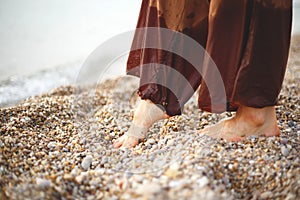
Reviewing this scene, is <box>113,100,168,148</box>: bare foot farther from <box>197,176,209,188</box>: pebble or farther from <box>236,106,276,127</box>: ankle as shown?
<box>197,176,209,188</box>: pebble

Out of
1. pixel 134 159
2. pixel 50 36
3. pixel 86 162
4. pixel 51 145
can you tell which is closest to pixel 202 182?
pixel 134 159

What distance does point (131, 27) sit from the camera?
11.2 feet

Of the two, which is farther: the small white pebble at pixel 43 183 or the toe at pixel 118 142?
the toe at pixel 118 142

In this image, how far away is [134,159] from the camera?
4.16ft

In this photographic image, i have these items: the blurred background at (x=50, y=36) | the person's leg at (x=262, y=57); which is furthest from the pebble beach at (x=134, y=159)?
the blurred background at (x=50, y=36)

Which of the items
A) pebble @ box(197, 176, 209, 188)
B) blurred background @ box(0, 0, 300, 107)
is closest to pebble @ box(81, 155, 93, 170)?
pebble @ box(197, 176, 209, 188)

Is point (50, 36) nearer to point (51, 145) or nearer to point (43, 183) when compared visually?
point (51, 145)

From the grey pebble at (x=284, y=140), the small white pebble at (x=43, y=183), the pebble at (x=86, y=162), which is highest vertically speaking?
the grey pebble at (x=284, y=140)

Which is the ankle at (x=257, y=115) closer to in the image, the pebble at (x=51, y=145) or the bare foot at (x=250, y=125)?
the bare foot at (x=250, y=125)

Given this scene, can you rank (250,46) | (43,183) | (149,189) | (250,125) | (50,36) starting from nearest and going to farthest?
1. (149,189)
2. (43,183)
3. (250,46)
4. (250,125)
5. (50,36)

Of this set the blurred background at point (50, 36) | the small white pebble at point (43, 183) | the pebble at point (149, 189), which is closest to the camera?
the pebble at point (149, 189)

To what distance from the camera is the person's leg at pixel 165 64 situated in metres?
1.34

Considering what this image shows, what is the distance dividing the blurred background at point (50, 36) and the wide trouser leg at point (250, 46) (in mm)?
1134

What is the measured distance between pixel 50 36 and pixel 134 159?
226 cm
